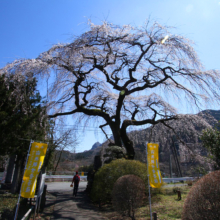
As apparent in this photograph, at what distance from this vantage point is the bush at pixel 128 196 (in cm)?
557

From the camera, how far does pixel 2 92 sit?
7.43 meters

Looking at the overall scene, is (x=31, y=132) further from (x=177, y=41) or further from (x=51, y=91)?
(x=177, y=41)

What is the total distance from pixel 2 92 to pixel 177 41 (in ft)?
27.7

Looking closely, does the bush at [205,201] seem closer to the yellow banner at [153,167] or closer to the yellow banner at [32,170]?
the yellow banner at [153,167]

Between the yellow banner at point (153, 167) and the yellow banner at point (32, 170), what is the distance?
11.7ft

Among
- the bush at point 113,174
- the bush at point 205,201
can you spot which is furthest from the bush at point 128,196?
the bush at point 205,201

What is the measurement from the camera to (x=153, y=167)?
238 inches

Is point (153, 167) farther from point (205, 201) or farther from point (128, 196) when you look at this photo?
point (205, 201)

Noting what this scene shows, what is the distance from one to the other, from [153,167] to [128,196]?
1282mm

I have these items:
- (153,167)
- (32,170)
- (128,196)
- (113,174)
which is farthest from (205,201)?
(113,174)

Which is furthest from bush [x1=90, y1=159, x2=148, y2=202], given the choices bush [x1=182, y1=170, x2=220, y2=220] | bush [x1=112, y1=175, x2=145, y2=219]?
bush [x1=182, y1=170, x2=220, y2=220]

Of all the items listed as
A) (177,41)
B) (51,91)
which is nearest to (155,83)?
(177,41)

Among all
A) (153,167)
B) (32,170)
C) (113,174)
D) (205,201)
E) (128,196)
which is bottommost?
(128,196)

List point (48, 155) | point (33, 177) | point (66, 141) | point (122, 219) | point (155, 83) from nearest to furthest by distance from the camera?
point (33, 177)
point (122, 219)
point (155, 83)
point (48, 155)
point (66, 141)
